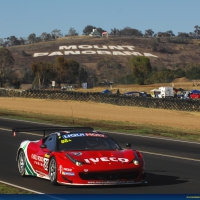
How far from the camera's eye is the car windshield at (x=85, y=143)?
41.7 feet

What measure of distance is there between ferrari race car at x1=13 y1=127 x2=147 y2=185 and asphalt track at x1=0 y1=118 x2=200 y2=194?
18cm

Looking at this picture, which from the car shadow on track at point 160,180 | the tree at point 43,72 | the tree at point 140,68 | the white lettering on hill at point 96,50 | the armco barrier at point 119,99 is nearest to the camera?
the car shadow on track at point 160,180

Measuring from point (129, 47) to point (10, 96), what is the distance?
109175 mm

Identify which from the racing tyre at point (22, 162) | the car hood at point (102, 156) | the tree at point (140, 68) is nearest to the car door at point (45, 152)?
the car hood at point (102, 156)

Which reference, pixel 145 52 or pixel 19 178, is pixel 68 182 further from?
pixel 145 52

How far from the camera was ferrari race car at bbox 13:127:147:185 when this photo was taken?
11.7 m

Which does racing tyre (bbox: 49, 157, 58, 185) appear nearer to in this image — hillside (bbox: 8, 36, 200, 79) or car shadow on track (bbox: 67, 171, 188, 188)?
car shadow on track (bbox: 67, 171, 188, 188)

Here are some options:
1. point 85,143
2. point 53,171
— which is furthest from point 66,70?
point 53,171

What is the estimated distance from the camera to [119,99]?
174 feet

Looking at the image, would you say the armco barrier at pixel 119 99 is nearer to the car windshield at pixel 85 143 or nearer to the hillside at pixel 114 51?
the car windshield at pixel 85 143

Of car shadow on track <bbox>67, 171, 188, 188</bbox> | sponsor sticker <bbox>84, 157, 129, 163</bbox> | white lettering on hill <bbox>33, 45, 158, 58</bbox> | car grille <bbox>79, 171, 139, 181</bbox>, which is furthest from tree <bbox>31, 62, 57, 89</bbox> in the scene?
car grille <bbox>79, 171, 139, 181</bbox>

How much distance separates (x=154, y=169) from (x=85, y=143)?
3031mm

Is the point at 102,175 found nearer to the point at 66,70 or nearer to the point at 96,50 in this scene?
the point at 66,70

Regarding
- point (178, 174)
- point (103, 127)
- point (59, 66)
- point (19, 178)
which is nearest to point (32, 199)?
point (19, 178)
